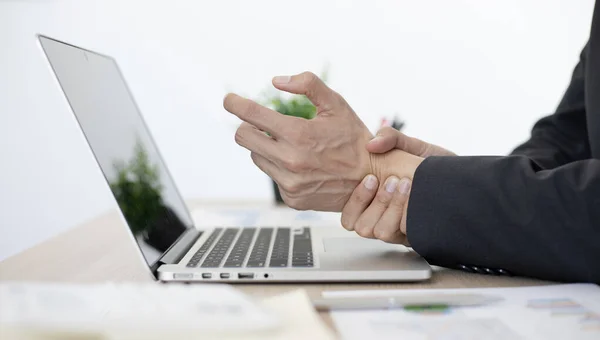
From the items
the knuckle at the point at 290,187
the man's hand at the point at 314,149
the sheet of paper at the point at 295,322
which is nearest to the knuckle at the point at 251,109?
the man's hand at the point at 314,149

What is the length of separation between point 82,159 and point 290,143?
2179 millimetres

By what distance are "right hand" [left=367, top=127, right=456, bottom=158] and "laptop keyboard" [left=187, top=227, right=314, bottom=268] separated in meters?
0.16

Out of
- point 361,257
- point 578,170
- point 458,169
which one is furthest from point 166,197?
point 578,170

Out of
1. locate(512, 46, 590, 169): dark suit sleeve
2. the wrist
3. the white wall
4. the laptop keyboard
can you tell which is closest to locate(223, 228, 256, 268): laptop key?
the laptop keyboard

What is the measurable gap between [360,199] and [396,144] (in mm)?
124

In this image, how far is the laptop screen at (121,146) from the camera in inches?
27.3

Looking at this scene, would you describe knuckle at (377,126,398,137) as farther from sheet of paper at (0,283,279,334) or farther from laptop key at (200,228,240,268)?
sheet of paper at (0,283,279,334)

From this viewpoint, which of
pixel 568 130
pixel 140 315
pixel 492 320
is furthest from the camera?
pixel 568 130

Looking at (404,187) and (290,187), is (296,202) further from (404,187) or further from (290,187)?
(404,187)

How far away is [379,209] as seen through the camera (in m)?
0.82

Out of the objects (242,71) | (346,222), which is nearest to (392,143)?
(346,222)

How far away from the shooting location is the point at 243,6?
110 inches

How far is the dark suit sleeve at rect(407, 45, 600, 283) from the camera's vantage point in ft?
2.16

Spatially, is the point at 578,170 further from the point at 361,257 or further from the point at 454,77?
the point at 454,77
